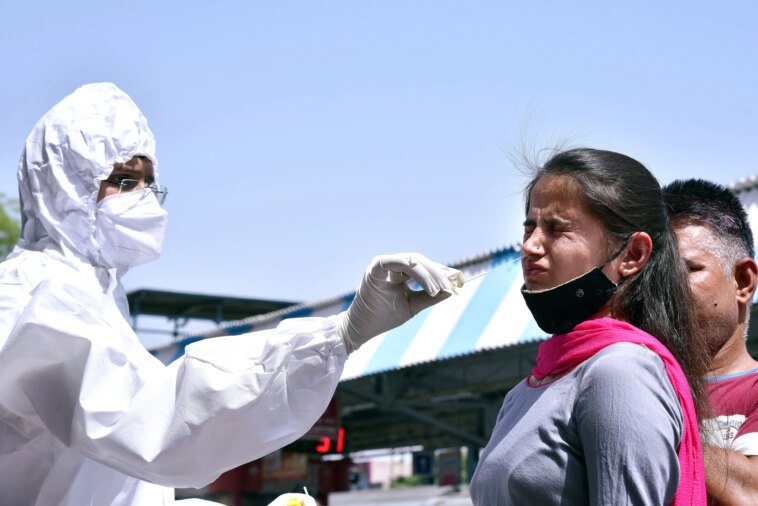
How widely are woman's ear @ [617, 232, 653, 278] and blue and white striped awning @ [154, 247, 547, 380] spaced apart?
5441mm

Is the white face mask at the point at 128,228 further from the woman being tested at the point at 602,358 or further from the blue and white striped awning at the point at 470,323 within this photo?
the blue and white striped awning at the point at 470,323

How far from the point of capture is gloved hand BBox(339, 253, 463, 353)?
258 centimetres

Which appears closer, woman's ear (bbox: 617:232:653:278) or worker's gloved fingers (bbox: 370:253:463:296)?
woman's ear (bbox: 617:232:653:278)

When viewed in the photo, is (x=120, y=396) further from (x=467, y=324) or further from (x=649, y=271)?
(x=467, y=324)

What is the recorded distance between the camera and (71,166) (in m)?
3.15

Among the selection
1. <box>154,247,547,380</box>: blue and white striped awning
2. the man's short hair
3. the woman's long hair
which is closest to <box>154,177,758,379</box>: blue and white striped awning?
<box>154,247,547,380</box>: blue and white striped awning

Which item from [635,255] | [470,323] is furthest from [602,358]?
[470,323]

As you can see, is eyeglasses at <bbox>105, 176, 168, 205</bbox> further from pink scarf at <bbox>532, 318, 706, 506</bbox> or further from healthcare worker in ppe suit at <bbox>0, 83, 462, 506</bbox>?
pink scarf at <bbox>532, 318, 706, 506</bbox>

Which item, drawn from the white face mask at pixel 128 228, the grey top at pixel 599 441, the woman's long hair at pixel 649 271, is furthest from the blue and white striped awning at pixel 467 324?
the grey top at pixel 599 441

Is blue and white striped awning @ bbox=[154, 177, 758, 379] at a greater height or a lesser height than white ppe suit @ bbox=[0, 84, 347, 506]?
lesser

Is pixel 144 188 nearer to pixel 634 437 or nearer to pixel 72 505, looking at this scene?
pixel 72 505

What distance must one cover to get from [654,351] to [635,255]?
0.88ft

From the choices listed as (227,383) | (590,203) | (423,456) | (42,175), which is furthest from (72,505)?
(423,456)

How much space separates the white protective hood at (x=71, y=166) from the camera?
3.14 m
